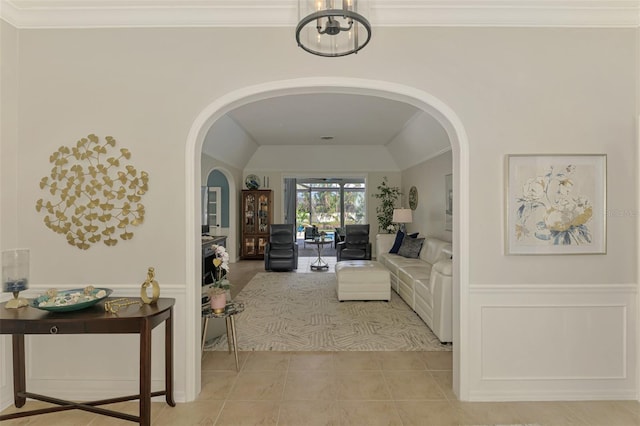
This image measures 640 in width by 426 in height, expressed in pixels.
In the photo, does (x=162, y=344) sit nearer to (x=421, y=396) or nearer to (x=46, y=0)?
(x=421, y=396)

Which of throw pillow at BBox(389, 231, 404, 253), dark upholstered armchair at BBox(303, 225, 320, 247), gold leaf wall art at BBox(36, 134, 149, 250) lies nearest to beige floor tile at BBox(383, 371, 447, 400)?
gold leaf wall art at BBox(36, 134, 149, 250)

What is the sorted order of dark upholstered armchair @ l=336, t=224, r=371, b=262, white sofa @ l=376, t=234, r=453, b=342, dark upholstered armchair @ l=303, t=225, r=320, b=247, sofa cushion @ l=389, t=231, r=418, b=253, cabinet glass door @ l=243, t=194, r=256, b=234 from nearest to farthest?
white sofa @ l=376, t=234, r=453, b=342, sofa cushion @ l=389, t=231, r=418, b=253, dark upholstered armchair @ l=336, t=224, r=371, b=262, dark upholstered armchair @ l=303, t=225, r=320, b=247, cabinet glass door @ l=243, t=194, r=256, b=234

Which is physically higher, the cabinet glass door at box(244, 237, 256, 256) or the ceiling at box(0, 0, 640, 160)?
the ceiling at box(0, 0, 640, 160)

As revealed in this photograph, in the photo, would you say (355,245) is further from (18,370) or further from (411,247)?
(18,370)

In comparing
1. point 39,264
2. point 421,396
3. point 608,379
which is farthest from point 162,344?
point 608,379

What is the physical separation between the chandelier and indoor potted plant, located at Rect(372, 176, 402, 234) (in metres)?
7.32

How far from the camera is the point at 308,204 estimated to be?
13.7 meters

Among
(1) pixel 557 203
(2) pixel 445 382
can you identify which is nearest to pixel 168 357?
(2) pixel 445 382

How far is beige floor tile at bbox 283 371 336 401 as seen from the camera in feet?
8.91

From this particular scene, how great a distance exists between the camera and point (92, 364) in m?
2.65

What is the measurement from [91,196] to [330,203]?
36.6ft

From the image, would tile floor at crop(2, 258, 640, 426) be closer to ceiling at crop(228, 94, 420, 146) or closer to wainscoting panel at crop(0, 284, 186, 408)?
wainscoting panel at crop(0, 284, 186, 408)

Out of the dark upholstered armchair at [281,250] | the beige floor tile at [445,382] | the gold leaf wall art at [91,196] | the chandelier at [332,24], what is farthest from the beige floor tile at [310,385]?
the dark upholstered armchair at [281,250]

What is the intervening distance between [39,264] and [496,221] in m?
3.43
